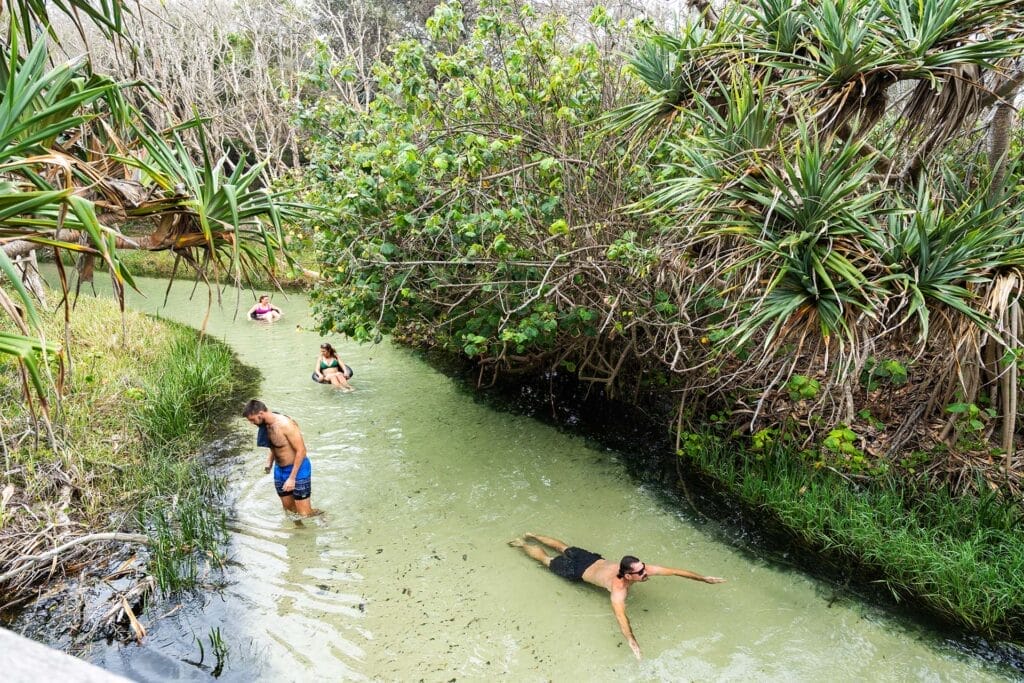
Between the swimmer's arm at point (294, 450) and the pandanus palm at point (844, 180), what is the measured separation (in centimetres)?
367

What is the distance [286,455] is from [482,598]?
2.20 metres

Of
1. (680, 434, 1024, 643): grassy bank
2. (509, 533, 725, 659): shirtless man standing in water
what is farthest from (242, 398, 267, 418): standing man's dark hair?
(680, 434, 1024, 643): grassy bank

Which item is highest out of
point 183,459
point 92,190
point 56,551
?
point 92,190

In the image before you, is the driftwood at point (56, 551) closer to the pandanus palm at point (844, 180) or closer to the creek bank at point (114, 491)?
the creek bank at point (114, 491)

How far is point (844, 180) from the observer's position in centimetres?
456

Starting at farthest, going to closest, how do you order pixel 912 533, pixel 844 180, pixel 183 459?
pixel 183 459 → pixel 912 533 → pixel 844 180

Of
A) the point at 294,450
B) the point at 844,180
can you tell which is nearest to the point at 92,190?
the point at 294,450

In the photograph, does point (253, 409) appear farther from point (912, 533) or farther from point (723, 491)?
point (912, 533)

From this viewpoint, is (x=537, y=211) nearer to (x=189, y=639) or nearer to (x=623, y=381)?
(x=623, y=381)

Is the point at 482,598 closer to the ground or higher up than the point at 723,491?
closer to the ground

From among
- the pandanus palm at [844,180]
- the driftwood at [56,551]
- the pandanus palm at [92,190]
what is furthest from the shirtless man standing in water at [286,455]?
the pandanus palm at [844,180]

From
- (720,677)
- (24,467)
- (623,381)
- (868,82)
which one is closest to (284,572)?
(24,467)

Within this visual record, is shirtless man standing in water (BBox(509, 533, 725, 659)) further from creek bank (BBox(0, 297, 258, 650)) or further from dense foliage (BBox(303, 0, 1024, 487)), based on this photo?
creek bank (BBox(0, 297, 258, 650))

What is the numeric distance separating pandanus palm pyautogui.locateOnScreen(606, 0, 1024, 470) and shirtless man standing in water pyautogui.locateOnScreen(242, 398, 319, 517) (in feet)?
12.1
